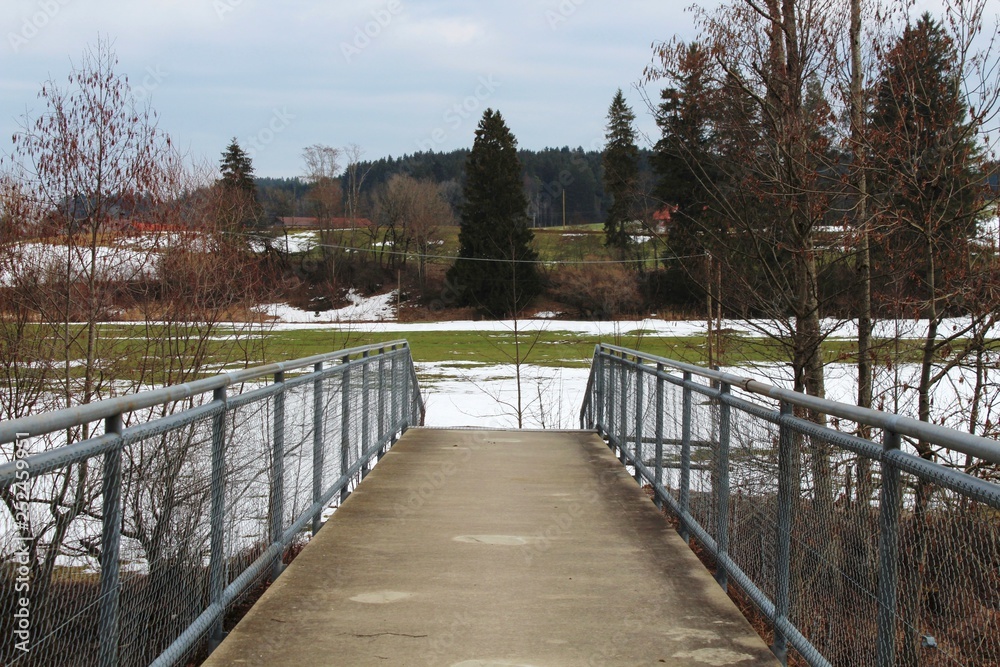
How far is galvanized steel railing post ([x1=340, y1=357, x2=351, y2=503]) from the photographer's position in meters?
6.86

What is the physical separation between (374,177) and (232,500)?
115533 millimetres

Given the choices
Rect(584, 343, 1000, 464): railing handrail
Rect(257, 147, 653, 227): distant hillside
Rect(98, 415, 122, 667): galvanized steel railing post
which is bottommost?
Rect(98, 415, 122, 667): galvanized steel railing post

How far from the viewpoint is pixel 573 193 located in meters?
121

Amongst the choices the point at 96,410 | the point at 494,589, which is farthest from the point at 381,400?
the point at 96,410

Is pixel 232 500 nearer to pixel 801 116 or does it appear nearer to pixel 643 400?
pixel 643 400

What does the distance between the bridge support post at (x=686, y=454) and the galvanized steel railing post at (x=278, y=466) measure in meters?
2.67

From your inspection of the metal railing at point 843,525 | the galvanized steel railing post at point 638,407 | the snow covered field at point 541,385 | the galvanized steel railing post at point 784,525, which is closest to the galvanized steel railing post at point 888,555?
the metal railing at point 843,525

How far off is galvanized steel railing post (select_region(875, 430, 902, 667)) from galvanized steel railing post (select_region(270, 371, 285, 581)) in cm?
331

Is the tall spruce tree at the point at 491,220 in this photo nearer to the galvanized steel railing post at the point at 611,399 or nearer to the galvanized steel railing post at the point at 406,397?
the galvanized steel railing post at the point at 406,397

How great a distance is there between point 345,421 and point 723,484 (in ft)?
10.6

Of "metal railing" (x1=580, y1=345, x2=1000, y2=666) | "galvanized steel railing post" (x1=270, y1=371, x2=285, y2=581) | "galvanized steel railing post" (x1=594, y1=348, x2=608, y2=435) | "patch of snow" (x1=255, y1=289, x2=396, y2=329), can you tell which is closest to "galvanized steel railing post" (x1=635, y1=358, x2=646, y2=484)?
"metal railing" (x1=580, y1=345, x2=1000, y2=666)

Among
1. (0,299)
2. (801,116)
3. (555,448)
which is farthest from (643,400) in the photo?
(0,299)

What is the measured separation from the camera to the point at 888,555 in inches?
112

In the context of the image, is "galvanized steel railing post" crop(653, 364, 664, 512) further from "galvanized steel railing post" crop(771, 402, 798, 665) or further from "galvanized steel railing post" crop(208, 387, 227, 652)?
"galvanized steel railing post" crop(208, 387, 227, 652)
